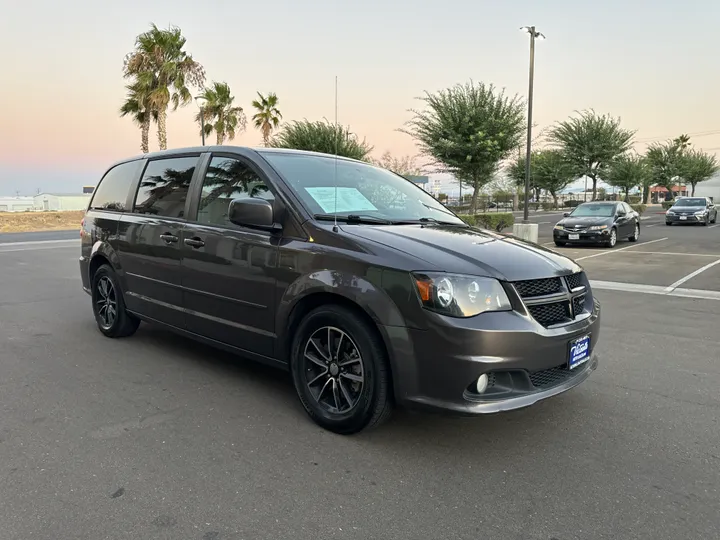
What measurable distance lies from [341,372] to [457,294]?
0.90 m

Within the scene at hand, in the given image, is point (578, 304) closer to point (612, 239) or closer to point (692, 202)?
point (612, 239)

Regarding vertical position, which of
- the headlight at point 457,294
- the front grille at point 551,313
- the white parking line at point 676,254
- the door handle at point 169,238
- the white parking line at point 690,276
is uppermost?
the door handle at point 169,238

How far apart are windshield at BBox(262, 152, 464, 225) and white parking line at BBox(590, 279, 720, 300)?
5631 millimetres

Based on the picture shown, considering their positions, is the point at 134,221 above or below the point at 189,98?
below

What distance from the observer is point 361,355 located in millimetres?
3193

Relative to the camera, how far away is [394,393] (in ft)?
10.2

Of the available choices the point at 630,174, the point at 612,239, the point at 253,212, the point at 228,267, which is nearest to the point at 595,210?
the point at 612,239

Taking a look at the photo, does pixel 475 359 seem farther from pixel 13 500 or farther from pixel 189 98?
pixel 189 98

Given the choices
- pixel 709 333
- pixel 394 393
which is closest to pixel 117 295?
pixel 394 393

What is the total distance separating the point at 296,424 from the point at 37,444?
1.51 meters

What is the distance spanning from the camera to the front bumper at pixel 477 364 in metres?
2.90

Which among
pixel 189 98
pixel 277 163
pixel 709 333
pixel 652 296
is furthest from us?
pixel 189 98

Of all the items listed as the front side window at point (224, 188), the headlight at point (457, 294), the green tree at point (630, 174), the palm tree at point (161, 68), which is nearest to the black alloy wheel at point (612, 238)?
the front side window at point (224, 188)

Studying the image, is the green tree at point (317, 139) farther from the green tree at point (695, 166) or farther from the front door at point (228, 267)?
the green tree at point (695, 166)
